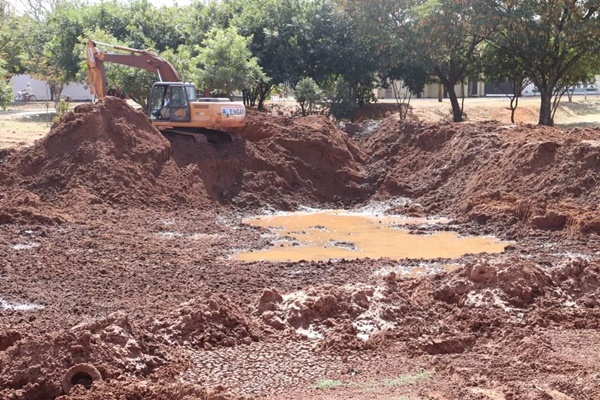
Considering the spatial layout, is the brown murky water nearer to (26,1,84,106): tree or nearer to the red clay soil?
the red clay soil

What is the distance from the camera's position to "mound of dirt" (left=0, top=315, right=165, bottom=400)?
24.4ft

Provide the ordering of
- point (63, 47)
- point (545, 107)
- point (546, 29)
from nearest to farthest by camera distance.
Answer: point (546, 29) < point (545, 107) < point (63, 47)

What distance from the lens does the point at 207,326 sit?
923 cm

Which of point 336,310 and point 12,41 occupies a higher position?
point 12,41

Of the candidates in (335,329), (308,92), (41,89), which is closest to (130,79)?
(308,92)

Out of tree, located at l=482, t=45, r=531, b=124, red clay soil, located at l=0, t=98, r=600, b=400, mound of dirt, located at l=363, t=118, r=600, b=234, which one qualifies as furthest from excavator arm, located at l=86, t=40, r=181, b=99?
tree, located at l=482, t=45, r=531, b=124

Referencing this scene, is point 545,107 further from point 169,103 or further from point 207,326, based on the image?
point 207,326

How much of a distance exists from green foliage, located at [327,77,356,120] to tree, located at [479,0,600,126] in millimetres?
7266

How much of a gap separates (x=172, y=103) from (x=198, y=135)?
1.20 m

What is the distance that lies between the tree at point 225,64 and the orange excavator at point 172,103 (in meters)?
8.45

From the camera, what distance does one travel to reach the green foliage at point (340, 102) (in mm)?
38375

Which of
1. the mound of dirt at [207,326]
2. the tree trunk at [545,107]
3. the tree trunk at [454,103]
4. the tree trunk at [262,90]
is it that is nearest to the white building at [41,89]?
the tree trunk at [262,90]

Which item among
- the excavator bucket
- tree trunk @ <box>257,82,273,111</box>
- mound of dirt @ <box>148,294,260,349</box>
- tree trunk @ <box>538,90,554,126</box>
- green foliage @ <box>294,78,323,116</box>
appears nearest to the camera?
mound of dirt @ <box>148,294,260,349</box>

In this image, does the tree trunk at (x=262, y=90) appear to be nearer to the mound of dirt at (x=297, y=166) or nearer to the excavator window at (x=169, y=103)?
the mound of dirt at (x=297, y=166)
